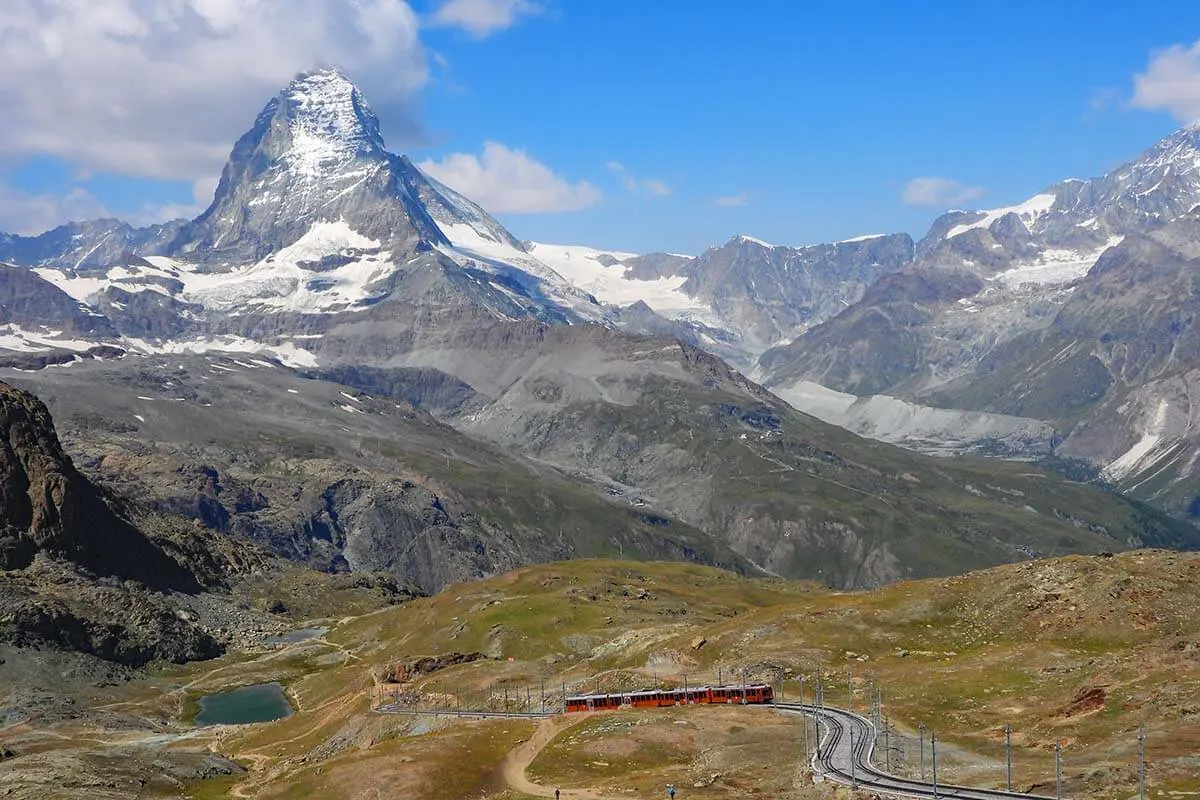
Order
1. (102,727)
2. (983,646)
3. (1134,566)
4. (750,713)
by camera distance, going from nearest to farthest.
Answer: (750,713) < (983,646) < (1134,566) < (102,727)

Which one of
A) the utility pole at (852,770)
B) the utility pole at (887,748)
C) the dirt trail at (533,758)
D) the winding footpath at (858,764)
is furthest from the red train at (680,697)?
the utility pole at (852,770)

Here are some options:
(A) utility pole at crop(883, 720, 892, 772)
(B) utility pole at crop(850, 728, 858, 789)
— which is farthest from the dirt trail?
(A) utility pole at crop(883, 720, 892, 772)

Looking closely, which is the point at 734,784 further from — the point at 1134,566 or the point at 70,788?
the point at 1134,566

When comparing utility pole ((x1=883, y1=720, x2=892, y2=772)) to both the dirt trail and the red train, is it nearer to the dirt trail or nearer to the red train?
the red train

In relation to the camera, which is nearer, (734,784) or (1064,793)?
(1064,793)

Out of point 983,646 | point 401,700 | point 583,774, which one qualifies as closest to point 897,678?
point 983,646

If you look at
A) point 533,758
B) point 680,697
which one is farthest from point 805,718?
point 533,758
